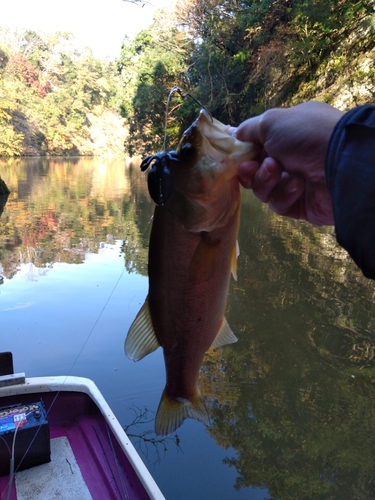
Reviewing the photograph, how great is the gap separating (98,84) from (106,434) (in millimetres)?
77684

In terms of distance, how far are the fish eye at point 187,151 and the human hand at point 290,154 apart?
0.64 ft

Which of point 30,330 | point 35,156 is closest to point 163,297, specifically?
point 30,330

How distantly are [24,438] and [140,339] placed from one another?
2229mm

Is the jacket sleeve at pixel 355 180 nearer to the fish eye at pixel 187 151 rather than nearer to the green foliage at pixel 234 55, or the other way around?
the fish eye at pixel 187 151

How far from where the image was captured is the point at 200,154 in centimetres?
156

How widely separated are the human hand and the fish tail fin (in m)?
0.90

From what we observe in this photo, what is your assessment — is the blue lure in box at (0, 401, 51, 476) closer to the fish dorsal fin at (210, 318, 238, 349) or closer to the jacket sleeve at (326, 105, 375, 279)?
the fish dorsal fin at (210, 318, 238, 349)

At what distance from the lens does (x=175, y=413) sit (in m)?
1.78

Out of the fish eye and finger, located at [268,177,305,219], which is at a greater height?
the fish eye

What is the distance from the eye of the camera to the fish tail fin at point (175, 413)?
1.77 m

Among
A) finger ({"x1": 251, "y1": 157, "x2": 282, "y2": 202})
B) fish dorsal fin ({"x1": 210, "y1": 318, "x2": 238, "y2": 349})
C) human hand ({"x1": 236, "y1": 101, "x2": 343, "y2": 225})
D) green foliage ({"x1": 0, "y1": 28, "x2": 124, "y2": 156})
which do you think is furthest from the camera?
green foliage ({"x1": 0, "y1": 28, "x2": 124, "y2": 156})

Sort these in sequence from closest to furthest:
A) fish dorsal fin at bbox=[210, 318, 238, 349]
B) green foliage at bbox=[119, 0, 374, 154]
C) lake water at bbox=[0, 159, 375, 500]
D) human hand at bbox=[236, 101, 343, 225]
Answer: human hand at bbox=[236, 101, 343, 225] < fish dorsal fin at bbox=[210, 318, 238, 349] < lake water at bbox=[0, 159, 375, 500] < green foliage at bbox=[119, 0, 374, 154]

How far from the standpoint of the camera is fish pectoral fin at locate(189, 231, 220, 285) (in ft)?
5.32

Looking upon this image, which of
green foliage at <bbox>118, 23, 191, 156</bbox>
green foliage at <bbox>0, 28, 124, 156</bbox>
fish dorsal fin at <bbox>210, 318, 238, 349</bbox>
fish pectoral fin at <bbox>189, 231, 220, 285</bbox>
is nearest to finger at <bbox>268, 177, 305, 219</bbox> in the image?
fish pectoral fin at <bbox>189, 231, 220, 285</bbox>
